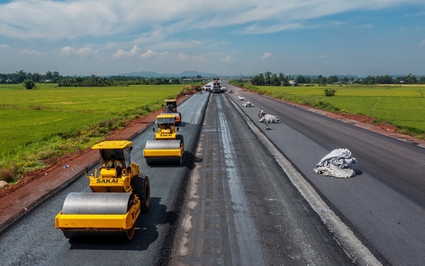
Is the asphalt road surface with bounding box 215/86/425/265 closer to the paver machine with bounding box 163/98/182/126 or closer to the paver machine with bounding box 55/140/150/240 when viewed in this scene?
the paver machine with bounding box 55/140/150/240

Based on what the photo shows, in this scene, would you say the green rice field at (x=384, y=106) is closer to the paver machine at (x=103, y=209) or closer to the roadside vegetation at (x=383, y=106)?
the roadside vegetation at (x=383, y=106)

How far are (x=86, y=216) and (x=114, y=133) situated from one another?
67.3ft

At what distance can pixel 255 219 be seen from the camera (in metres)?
10.3

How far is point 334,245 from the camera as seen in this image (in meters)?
8.73

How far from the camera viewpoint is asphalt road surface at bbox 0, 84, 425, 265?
26.9 ft

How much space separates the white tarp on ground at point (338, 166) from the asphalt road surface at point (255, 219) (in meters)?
0.43

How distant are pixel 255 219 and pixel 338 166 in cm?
698

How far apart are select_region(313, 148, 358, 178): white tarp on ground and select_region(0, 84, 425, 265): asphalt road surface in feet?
1.42

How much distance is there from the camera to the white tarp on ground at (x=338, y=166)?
15034 mm

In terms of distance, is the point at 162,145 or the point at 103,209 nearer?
the point at 103,209

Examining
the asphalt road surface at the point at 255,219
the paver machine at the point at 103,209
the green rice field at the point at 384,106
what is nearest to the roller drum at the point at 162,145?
the asphalt road surface at the point at 255,219

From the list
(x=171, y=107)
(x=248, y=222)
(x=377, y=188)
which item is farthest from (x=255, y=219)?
(x=171, y=107)

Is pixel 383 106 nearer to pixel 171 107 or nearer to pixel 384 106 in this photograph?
pixel 384 106

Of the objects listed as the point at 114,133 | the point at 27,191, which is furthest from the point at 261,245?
the point at 114,133
